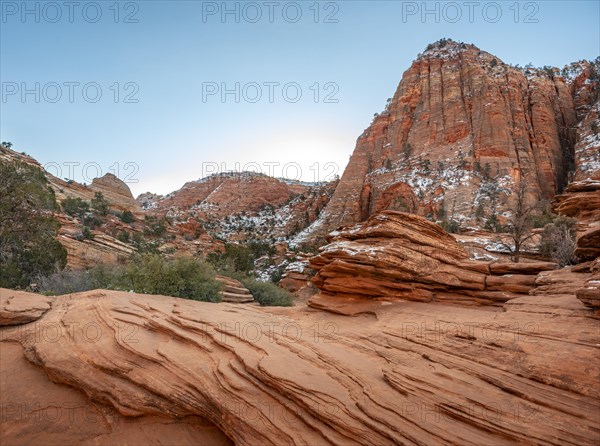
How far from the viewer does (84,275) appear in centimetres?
1722

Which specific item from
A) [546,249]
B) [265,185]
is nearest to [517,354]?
[546,249]

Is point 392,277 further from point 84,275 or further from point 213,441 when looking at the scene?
point 84,275

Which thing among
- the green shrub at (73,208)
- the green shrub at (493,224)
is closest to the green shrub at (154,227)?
the green shrub at (73,208)

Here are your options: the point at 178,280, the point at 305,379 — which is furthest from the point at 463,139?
the point at 305,379

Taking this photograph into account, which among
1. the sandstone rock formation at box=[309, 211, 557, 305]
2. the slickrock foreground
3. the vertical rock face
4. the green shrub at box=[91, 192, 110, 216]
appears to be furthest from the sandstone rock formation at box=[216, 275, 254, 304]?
the vertical rock face

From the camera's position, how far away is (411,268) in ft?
33.8

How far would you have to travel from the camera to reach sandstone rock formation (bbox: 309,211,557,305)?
959cm

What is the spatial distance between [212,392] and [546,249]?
71.1 feet

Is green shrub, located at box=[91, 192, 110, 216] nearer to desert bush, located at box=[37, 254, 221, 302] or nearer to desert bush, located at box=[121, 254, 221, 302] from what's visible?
desert bush, located at box=[37, 254, 221, 302]

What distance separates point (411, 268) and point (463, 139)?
158 ft

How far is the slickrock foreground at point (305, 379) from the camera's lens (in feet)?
14.1

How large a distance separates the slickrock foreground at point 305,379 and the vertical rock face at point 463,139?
35164 millimetres

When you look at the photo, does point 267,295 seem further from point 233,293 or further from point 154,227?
point 154,227

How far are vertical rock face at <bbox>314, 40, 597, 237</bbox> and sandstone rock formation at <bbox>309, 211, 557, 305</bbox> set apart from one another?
98.3ft
